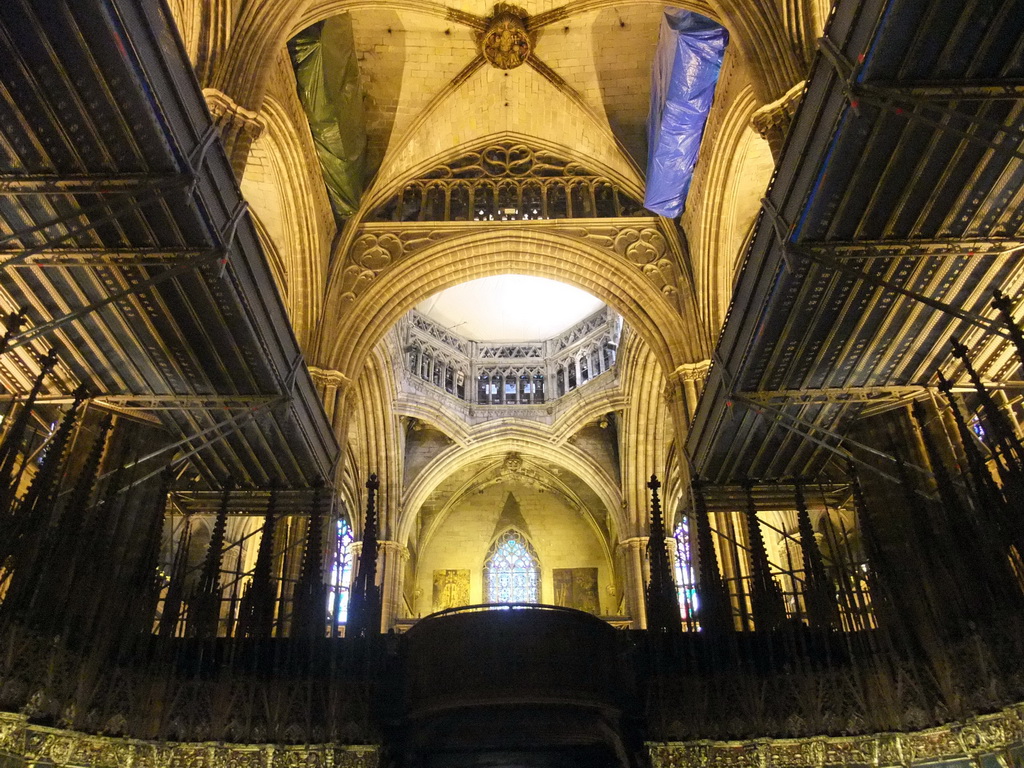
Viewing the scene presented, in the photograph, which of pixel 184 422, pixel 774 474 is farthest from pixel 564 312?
pixel 184 422

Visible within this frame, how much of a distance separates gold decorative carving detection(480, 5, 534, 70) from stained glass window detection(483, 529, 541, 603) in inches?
590

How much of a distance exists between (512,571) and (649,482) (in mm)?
16462

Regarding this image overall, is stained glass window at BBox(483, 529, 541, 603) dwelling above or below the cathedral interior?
above

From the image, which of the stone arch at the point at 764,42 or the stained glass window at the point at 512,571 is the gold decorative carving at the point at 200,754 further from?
the stained glass window at the point at 512,571

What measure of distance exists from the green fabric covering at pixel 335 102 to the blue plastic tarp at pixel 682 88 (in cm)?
561

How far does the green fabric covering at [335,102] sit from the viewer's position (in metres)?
14.2

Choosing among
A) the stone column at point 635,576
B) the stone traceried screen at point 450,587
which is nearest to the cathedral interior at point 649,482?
the stone column at point 635,576

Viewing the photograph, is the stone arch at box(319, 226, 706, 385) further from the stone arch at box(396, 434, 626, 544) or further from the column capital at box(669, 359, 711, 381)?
the stone arch at box(396, 434, 626, 544)

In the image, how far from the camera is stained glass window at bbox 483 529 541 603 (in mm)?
25375

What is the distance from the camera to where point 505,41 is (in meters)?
15.7

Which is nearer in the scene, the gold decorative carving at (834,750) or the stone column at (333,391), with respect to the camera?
the gold decorative carving at (834,750)

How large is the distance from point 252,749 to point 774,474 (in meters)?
7.23

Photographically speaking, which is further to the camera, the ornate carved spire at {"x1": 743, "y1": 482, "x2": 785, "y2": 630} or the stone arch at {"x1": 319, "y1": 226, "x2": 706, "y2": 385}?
the stone arch at {"x1": 319, "y1": 226, "x2": 706, "y2": 385}

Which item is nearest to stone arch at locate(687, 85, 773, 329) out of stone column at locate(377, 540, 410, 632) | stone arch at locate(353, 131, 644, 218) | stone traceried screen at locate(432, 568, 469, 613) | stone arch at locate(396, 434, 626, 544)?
stone arch at locate(353, 131, 644, 218)
